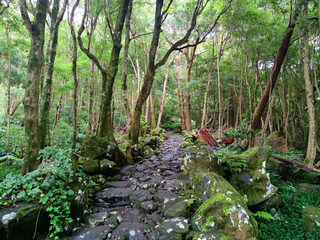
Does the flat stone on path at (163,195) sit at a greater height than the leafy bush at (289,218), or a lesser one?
greater

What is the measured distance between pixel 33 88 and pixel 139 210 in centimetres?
342

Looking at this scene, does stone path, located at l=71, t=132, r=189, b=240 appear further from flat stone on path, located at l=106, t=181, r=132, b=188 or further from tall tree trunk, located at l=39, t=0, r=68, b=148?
tall tree trunk, located at l=39, t=0, r=68, b=148

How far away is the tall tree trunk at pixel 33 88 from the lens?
3480 millimetres

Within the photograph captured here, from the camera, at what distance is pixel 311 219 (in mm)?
4105

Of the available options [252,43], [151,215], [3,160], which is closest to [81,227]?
[151,215]

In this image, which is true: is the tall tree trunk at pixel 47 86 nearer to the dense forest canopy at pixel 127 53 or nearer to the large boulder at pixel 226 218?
Result: the dense forest canopy at pixel 127 53

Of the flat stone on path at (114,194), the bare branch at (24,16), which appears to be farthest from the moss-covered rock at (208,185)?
the bare branch at (24,16)

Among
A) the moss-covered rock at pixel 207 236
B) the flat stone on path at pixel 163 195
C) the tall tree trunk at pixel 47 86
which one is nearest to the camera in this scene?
the moss-covered rock at pixel 207 236

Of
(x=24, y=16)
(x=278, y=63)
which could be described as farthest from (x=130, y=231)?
(x=278, y=63)

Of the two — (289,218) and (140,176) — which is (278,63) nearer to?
(289,218)

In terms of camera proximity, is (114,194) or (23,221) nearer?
(23,221)

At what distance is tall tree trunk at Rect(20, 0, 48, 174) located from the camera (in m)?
3.48

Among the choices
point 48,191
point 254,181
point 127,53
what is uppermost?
point 127,53

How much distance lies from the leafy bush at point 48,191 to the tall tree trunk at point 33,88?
0.46 m
